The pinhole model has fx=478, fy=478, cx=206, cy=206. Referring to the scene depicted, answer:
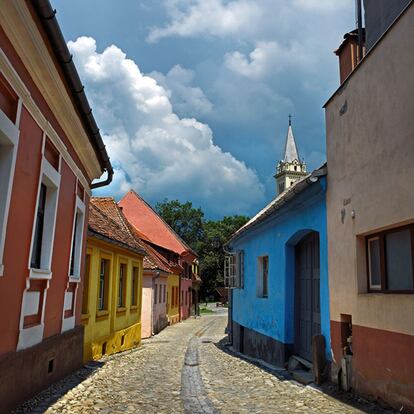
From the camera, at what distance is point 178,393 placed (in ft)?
24.8

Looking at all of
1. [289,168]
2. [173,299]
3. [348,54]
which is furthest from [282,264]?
[289,168]

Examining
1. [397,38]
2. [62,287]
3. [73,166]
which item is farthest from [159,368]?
[397,38]

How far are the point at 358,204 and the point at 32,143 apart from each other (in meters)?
4.48

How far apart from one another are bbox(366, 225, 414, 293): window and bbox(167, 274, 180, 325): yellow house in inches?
1047

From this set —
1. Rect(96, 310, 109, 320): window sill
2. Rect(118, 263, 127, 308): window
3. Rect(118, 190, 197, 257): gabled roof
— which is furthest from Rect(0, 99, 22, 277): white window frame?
Rect(118, 190, 197, 257): gabled roof

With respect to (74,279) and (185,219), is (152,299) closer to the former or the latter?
(74,279)

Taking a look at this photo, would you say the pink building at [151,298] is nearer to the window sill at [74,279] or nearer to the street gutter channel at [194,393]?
the street gutter channel at [194,393]

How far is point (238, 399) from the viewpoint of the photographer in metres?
7.19

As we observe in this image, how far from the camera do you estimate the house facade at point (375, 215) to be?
5594 mm

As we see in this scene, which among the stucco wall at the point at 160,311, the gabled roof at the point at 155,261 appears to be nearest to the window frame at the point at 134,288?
the gabled roof at the point at 155,261

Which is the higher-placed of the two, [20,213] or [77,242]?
[77,242]

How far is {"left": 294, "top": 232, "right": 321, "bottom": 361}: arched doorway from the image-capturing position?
31.5 feet

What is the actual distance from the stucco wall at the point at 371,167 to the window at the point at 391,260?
0.15 meters

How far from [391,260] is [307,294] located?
4129 millimetres
